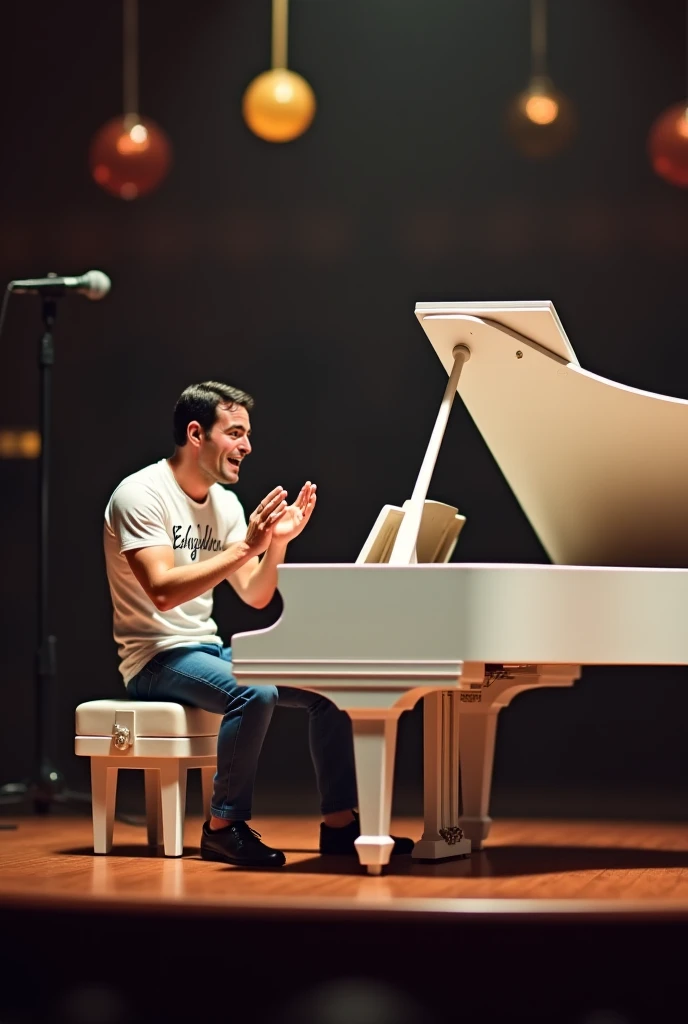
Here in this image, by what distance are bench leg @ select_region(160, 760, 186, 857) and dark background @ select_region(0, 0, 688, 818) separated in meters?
2.06

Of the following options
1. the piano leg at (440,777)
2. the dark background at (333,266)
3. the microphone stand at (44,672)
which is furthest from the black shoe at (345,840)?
the dark background at (333,266)

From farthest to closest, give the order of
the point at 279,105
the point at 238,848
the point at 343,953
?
1. the point at 279,105
2. the point at 238,848
3. the point at 343,953

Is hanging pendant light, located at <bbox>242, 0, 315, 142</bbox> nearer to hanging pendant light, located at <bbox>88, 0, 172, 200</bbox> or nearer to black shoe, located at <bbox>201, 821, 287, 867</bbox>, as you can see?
hanging pendant light, located at <bbox>88, 0, 172, 200</bbox>

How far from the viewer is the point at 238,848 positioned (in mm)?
3711

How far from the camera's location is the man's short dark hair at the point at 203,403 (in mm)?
3973

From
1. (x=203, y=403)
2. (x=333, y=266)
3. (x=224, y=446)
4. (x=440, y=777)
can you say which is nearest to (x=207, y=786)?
(x=440, y=777)

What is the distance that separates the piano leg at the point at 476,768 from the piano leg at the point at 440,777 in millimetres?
249

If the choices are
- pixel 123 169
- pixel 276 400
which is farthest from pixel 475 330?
pixel 276 400

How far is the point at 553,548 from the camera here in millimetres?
4328

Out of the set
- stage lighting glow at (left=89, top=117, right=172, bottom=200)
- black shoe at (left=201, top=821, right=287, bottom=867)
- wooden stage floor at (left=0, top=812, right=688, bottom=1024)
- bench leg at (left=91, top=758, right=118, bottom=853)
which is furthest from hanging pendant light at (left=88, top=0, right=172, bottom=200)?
wooden stage floor at (left=0, top=812, right=688, bottom=1024)

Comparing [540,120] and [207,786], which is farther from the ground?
[540,120]

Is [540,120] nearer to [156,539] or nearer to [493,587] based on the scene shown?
[156,539]

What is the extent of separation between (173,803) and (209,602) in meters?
0.55

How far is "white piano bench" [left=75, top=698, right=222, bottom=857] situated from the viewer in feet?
12.4
